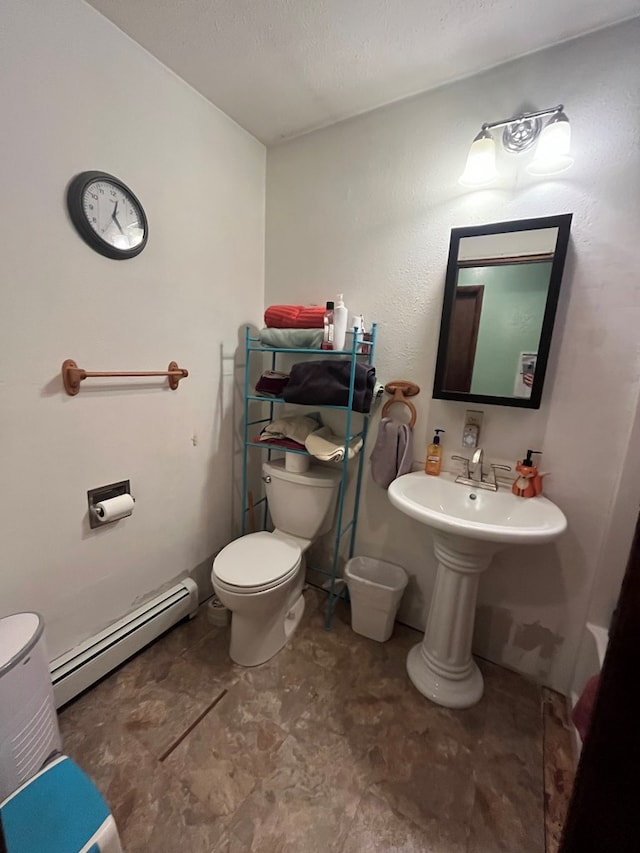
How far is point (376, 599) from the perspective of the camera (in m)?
1.62

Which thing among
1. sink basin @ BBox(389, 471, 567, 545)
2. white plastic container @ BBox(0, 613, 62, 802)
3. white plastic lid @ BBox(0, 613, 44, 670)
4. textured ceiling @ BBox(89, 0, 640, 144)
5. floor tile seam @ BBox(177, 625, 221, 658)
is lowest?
floor tile seam @ BBox(177, 625, 221, 658)

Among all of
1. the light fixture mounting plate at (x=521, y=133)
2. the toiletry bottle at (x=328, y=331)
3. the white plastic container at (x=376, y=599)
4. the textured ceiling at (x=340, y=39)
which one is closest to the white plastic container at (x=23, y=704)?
the white plastic container at (x=376, y=599)

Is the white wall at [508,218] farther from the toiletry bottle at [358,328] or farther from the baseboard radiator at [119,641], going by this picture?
the baseboard radiator at [119,641]

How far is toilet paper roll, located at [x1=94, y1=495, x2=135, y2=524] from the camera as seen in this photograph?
1.31 meters

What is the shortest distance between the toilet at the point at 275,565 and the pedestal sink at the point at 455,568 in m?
0.48

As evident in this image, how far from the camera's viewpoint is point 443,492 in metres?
1.46

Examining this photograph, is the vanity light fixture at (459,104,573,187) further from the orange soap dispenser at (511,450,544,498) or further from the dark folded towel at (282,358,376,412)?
the orange soap dispenser at (511,450,544,498)

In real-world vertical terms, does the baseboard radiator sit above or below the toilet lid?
below

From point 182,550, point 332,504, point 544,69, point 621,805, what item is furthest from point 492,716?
point 544,69

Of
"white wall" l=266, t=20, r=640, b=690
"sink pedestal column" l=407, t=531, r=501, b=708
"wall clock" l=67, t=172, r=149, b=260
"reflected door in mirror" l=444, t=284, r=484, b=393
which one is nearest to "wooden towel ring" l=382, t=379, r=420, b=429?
"white wall" l=266, t=20, r=640, b=690

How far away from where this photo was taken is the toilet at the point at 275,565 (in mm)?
1388

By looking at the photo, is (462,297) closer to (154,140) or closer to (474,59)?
(474,59)

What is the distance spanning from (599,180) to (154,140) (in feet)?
5.26

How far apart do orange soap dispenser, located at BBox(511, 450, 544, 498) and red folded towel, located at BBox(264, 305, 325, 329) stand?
1.01 metres
